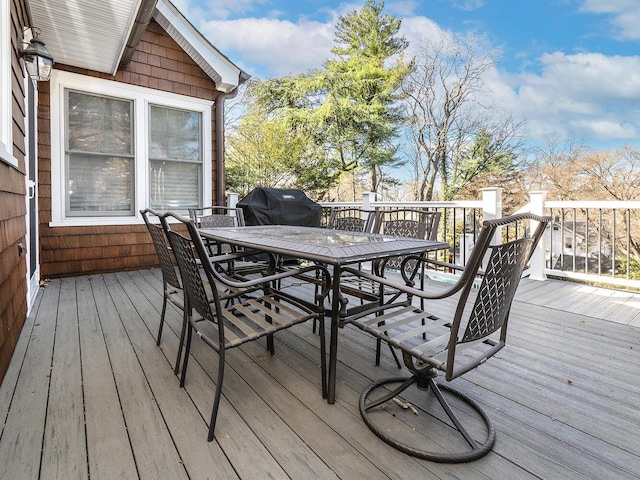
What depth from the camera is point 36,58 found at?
3148mm

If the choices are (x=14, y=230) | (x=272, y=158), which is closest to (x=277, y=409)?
(x=14, y=230)

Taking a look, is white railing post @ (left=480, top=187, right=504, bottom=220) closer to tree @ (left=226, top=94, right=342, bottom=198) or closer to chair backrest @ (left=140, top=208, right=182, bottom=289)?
chair backrest @ (left=140, top=208, right=182, bottom=289)

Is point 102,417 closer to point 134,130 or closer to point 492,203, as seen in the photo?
point 492,203

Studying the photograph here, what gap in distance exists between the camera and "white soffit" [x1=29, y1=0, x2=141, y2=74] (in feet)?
10.8

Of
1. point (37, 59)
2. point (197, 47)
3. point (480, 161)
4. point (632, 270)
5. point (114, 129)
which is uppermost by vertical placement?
point (197, 47)

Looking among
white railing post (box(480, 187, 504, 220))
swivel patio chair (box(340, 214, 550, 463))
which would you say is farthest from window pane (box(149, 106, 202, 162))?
swivel patio chair (box(340, 214, 550, 463))

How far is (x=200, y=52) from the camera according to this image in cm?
526

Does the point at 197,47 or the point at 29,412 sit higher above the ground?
the point at 197,47

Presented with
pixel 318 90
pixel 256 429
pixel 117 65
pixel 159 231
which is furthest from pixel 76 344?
pixel 318 90

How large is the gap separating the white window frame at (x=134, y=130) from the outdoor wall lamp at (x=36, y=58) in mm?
1188

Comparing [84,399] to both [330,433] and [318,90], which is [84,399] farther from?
[318,90]

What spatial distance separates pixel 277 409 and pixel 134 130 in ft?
15.3

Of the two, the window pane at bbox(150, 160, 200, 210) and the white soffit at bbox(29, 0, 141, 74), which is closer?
the white soffit at bbox(29, 0, 141, 74)

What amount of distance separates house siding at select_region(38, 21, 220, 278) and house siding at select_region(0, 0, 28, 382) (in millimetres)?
1552
